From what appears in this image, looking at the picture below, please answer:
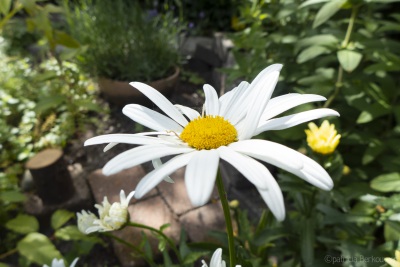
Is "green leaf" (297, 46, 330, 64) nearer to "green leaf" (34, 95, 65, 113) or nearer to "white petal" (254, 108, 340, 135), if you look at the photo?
"white petal" (254, 108, 340, 135)

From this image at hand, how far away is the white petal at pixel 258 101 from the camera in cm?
51

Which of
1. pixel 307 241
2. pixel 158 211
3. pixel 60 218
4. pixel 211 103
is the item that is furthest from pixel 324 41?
pixel 60 218

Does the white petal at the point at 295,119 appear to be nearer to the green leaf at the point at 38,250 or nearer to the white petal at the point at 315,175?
the white petal at the point at 315,175

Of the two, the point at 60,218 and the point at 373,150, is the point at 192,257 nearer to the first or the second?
the point at 60,218

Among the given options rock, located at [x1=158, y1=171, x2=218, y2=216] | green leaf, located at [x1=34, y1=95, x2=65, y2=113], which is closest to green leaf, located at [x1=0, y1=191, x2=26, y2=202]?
green leaf, located at [x1=34, y1=95, x2=65, y2=113]

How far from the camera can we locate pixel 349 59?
4.08ft

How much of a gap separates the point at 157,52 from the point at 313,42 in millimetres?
1503

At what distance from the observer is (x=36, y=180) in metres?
1.62

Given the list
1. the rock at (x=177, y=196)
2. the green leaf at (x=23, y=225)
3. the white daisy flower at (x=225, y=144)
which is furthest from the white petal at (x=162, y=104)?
the rock at (x=177, y=196)

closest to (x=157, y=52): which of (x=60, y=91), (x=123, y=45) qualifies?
(x=123, y=45)

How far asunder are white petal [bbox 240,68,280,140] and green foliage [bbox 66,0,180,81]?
201cm

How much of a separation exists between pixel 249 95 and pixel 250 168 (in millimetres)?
170

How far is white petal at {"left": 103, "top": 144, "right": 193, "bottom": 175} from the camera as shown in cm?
45

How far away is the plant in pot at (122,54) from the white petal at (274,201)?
2098mm
